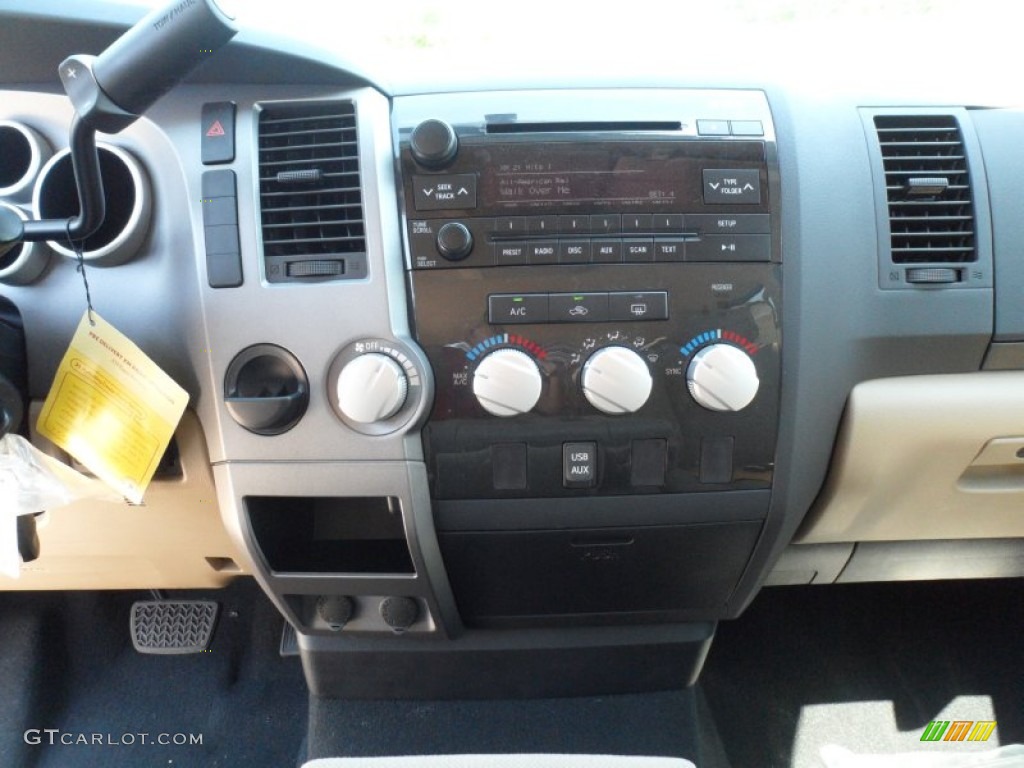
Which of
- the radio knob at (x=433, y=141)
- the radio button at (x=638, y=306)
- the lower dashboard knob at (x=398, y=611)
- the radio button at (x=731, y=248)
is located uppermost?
the radio knob at (x=433, y=141)

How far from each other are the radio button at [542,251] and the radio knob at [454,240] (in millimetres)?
64

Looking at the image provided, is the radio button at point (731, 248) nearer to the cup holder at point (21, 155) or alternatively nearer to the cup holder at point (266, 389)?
the cup holder at point (266, 389)

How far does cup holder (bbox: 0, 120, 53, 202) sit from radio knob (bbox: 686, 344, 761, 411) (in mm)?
742

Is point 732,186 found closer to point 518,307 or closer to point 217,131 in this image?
point 518,307

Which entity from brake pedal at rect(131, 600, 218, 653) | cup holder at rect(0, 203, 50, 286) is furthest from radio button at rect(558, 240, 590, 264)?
brake pedal at rect(131, 600, 218, 653)

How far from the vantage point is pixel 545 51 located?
917mm

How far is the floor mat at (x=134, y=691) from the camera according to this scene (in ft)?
4.42

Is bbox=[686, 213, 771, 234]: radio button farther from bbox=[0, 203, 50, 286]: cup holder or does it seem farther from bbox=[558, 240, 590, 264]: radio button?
bbox=[0, 203, 50, 286]: cup holder

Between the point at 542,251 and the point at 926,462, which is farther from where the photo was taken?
the point at 926,462

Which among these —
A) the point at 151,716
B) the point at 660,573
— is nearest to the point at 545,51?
the point at 660,573

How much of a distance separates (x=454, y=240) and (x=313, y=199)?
0.53 feet

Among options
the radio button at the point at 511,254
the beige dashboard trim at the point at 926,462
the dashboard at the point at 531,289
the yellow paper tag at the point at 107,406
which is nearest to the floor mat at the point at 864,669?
the beige dashboard trim at the point at 926,462

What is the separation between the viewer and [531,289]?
0.81 meters

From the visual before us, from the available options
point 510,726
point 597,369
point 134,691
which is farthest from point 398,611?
point 134,691
